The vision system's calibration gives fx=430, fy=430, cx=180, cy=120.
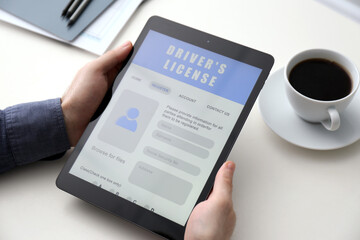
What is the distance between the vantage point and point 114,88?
76 cm

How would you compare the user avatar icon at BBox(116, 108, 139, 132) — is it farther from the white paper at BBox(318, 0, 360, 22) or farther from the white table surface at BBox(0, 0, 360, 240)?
the white paper at BBox(318, 0, 360, 22)

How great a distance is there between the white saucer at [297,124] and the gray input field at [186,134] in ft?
0.42

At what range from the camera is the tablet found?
26.5 inches

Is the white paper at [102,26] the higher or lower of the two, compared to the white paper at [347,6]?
lower

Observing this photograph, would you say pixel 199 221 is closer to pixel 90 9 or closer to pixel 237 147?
pixel 237 147

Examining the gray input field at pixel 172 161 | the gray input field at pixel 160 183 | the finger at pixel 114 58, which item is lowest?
the gray input field at pixel 160 183

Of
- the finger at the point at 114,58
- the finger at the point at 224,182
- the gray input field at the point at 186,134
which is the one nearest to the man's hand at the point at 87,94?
the finger at the point at 114,58

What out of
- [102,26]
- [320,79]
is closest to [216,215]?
[320,79]

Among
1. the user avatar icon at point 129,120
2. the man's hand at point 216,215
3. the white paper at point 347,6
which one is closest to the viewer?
the man's hand at point 216,215

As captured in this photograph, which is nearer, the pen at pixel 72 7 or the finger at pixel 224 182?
the finger at pixel 224 182

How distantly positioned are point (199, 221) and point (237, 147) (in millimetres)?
175

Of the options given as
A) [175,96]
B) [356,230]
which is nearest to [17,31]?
[175,96]

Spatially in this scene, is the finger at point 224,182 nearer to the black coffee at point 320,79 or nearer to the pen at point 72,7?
the black coffee at point 320,79

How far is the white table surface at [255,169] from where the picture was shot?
0.68 m
